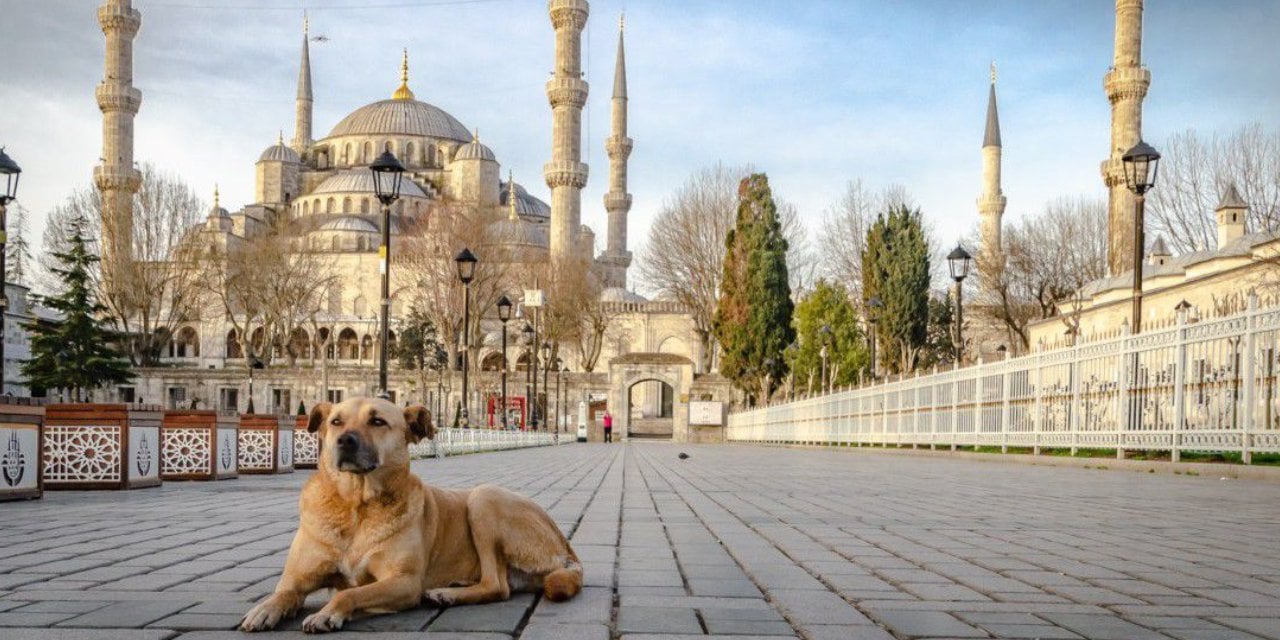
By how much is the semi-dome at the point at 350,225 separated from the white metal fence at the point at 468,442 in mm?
47738

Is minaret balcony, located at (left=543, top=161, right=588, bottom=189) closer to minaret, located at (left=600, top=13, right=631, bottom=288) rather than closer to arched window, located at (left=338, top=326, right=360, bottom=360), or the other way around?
minaret, located at (left=600, top=13, right=631, bottom=288)

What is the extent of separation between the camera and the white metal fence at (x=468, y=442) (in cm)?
1889

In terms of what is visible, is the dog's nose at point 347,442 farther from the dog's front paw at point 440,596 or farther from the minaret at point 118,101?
the minaret at point 118,101

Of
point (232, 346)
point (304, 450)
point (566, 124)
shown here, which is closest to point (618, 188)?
point (566, 124)

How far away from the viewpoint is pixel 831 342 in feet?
141

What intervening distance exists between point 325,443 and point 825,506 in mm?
4949

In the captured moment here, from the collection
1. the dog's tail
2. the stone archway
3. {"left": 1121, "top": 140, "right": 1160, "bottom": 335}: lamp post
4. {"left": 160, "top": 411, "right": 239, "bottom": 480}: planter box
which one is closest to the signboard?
the stone archway

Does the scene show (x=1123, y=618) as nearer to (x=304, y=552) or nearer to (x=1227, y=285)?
(x=304, y=552)

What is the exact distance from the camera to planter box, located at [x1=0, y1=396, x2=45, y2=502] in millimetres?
7344

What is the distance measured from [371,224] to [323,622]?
7924 centimetres

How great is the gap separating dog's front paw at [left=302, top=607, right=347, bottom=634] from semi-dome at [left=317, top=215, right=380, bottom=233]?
76.8 meters

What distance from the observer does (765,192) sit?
148ft

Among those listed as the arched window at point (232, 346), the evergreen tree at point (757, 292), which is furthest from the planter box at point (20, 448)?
the arched window at point (232, 346)

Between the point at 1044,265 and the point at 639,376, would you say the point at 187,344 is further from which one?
the point at 1044,265
